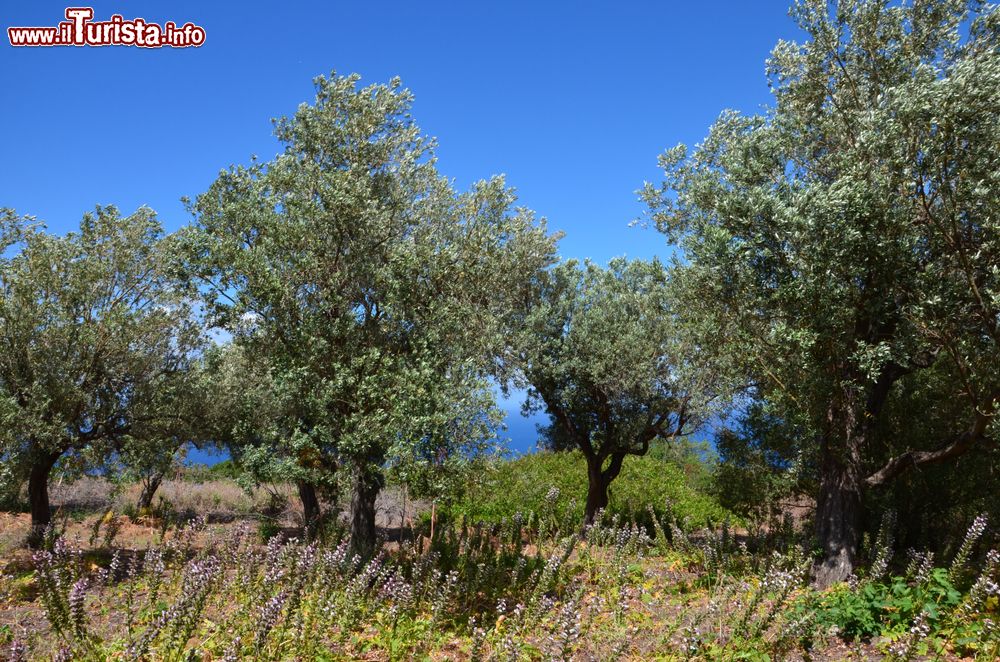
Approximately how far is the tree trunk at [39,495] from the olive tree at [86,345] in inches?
1.0

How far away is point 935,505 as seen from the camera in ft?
46.8

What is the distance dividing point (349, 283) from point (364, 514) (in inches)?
193

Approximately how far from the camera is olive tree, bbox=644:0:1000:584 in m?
10.1

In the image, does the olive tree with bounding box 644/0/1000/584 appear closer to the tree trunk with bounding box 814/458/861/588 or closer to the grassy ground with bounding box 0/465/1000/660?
the tree trunk with bounding box 814/458/861/588

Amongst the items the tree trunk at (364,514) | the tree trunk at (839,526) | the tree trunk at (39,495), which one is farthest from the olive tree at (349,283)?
the tree trunk at (839,526)

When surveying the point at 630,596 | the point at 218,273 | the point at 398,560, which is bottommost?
the point at 630,596

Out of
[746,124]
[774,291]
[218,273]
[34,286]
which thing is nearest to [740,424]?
[774,291]

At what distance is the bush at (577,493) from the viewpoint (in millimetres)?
22172

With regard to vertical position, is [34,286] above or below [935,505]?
above

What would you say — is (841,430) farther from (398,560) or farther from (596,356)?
(398,560)

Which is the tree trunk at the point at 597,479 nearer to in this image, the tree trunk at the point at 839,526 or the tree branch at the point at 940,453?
the tree trunk at the point at 839,526

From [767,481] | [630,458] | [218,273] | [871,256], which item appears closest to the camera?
[871,256]

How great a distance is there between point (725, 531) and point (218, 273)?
1247 centimetres

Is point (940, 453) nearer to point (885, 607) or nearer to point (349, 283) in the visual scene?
point (885, 607)
